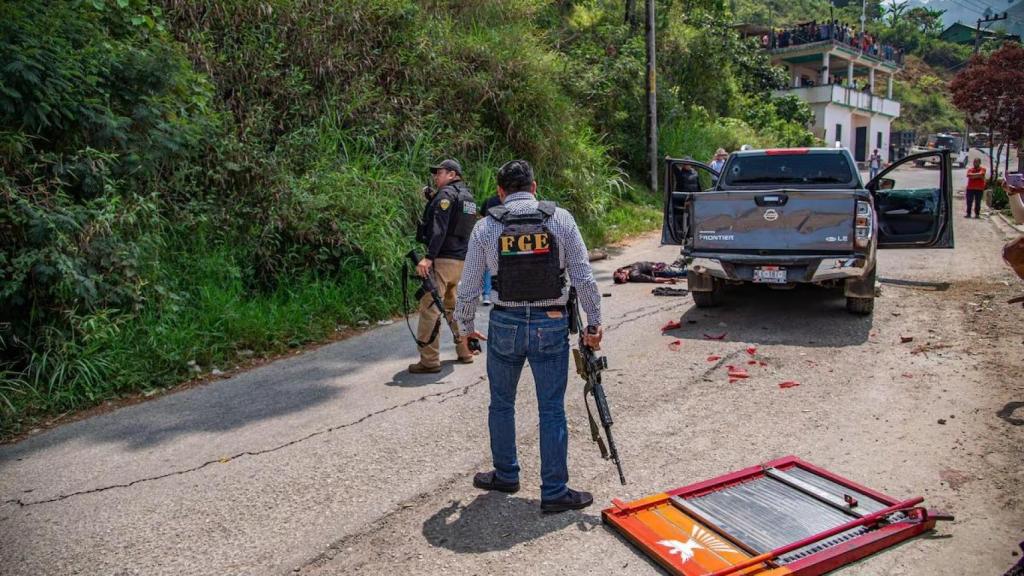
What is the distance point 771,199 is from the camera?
27.0 ft

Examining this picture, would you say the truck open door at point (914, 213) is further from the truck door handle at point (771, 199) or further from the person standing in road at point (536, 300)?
the person standing in road at point (536, 300)

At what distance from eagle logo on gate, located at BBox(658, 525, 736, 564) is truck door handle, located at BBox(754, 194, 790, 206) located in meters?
5.22

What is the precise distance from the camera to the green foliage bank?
6918 millimetres

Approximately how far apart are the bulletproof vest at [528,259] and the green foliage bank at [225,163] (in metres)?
4.44

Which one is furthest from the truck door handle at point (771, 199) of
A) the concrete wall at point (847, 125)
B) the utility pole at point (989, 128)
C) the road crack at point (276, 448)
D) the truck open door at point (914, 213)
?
the concrete wall at point (847, 125)

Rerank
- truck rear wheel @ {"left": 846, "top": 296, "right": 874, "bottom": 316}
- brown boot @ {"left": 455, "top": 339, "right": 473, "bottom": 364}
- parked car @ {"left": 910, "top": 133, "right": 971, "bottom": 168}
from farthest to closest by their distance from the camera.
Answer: parked car @ {"left": 910, "top": 133, "right": 971, "bottom": 168}
truck rear wheel @ {"left": 846, "top": 296, "right": 874, "bottom": 316}
brown boot @ {"left": 455, "top": 339, "right": 473, "bottom": 364}

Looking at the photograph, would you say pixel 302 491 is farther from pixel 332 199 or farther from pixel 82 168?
pixel 332 199

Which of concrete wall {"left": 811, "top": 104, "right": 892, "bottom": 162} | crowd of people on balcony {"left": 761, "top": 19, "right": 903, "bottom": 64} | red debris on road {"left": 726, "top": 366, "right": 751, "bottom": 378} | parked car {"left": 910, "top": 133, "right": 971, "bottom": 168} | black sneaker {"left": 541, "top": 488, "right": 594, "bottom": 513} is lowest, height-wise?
black sneaker {"left": 541, "top": 488, "right": 594, "bottom": 513}

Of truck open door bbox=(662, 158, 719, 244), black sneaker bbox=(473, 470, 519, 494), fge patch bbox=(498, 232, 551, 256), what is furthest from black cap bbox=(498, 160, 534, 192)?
truck open door bbox=(662, 158, 719, 244)

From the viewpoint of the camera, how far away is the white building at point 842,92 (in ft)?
136

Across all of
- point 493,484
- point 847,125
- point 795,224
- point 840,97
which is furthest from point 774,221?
point 847,125

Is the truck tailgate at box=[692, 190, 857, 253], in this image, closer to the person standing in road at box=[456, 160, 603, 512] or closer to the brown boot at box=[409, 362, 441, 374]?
the brown boot at box=[409, 362, 441, 374]

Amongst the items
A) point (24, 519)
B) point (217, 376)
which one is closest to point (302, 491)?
point (24, 519)

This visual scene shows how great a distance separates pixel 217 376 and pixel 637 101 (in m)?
16.0
